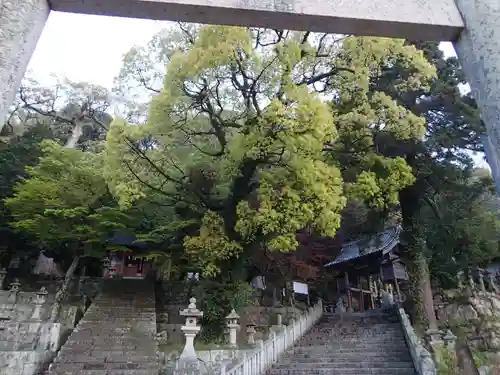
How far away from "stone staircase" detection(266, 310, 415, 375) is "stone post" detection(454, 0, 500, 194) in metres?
7.67

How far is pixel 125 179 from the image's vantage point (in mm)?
10016

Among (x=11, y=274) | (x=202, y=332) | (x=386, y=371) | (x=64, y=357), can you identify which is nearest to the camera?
(x=386, y=371)

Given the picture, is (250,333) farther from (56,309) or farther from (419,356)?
(56,309)

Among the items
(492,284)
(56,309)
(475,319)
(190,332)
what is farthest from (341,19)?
(492,284)

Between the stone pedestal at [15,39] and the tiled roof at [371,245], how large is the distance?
1454 cm

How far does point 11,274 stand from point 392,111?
18.9 m

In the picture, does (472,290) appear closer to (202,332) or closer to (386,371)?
(386,371)

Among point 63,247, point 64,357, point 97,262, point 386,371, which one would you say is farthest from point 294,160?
point 97,262

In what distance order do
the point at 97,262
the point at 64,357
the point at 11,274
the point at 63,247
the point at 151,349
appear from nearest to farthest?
the point at 64,357
the point at 151,349
the point at 63,247
the point at 11,274
the point at 97,262

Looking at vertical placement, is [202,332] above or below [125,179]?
below

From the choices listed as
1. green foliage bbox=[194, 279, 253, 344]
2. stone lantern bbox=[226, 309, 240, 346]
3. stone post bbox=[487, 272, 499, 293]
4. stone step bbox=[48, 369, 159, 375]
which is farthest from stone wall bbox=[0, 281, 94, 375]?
stone post bbox=[487, 272, 499, 293]

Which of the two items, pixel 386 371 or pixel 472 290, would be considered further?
pixel 472 290

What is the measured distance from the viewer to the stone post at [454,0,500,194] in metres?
2.54

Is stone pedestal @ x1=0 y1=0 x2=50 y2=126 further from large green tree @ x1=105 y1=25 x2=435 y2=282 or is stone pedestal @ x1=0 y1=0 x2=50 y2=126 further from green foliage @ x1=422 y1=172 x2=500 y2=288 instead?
green foliage @ x1=422 y1=172 x2=500 y2=288
